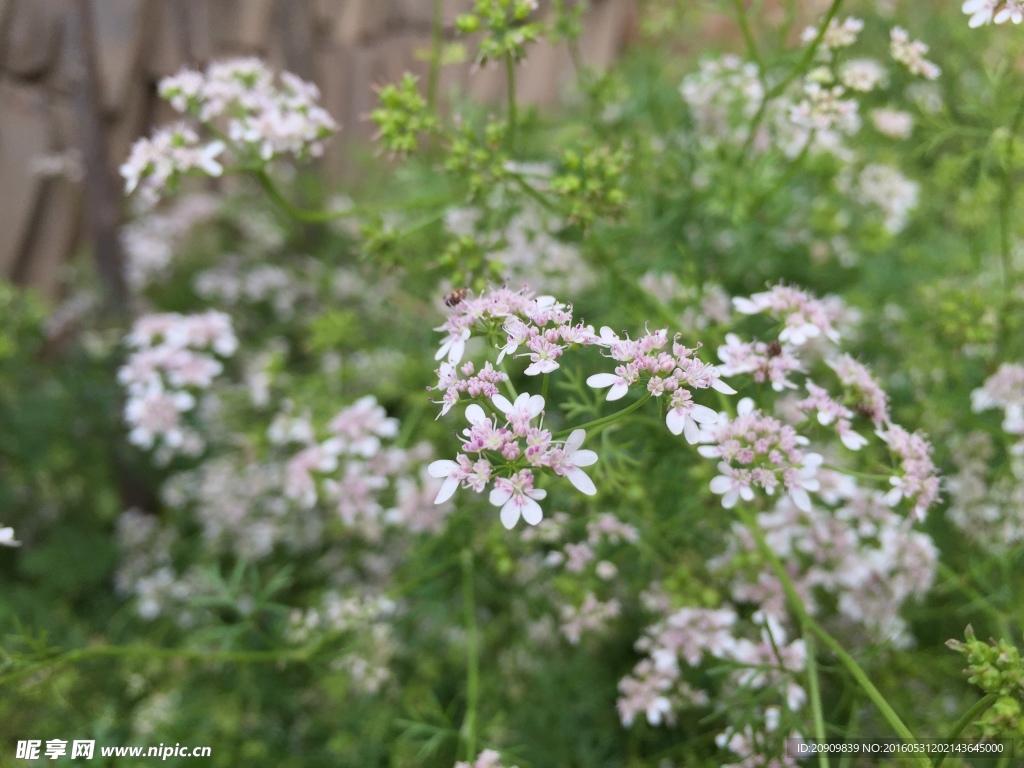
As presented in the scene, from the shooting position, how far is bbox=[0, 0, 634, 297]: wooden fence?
320 cm

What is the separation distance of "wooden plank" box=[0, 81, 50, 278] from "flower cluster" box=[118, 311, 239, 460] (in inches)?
65.5

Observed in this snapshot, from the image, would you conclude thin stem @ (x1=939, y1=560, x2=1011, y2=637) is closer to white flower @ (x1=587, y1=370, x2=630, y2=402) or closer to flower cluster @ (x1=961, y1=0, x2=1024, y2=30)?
white flower @ (x1=587, y1=370, x2=630, y2=402)

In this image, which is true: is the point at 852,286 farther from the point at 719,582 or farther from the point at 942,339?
the point at 719,582

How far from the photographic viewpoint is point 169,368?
7.77 feet

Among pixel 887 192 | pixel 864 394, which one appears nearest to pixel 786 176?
pixel 864 394

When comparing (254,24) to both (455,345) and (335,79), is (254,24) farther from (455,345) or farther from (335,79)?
(455,345)

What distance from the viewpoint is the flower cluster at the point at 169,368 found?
2.32 meters

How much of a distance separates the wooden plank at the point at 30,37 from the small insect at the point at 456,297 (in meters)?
2.78

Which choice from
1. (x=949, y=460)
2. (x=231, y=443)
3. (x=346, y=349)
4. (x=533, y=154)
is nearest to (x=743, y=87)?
(x=533, y=154)

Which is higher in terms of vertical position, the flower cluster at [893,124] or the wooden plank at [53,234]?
the wooden plank at [53,234]

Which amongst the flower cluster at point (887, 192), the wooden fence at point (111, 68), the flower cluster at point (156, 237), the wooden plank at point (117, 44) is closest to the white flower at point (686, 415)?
the flower cluster at point (887, 192)

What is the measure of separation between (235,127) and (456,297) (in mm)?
795

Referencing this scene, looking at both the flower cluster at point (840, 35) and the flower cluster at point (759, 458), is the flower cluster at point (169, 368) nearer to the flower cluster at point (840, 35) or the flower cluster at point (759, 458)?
the flower cluster at point (759, 458)

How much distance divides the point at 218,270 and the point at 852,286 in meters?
2.96
